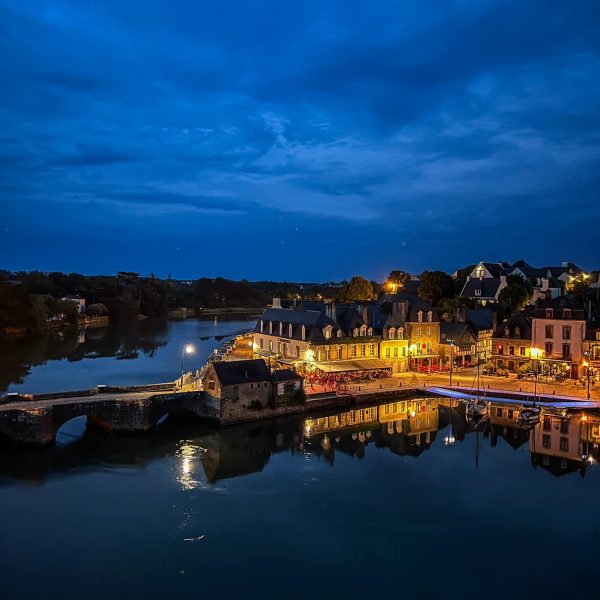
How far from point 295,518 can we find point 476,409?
20159 mm

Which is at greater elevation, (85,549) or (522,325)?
(522,325)

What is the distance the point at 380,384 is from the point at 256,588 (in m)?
28.5

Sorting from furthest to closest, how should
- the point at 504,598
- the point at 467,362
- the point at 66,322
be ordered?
the point at 66,322
the point at 467,362
the point at 504,598

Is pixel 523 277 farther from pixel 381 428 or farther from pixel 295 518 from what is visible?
pixel 295 518

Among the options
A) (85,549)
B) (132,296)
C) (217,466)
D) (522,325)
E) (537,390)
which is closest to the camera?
(85,549)

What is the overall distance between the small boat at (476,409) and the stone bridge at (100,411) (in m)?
17.4

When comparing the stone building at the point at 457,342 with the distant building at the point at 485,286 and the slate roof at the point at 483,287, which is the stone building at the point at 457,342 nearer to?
the distant building at the point at 485,286

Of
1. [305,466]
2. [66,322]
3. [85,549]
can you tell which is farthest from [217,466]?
[66,322]

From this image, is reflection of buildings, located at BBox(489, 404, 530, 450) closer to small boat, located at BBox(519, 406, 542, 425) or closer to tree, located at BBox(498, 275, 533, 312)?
small boat, located at BBox(519, 406, 542, 425)

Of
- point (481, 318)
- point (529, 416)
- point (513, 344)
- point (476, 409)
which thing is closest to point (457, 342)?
point (513, 344)

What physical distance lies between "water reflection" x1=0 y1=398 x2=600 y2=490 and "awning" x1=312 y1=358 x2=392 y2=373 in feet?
20.2

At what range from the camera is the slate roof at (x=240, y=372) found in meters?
35.7

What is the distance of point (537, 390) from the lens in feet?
140

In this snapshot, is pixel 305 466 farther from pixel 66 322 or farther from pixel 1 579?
pixel 66 322
